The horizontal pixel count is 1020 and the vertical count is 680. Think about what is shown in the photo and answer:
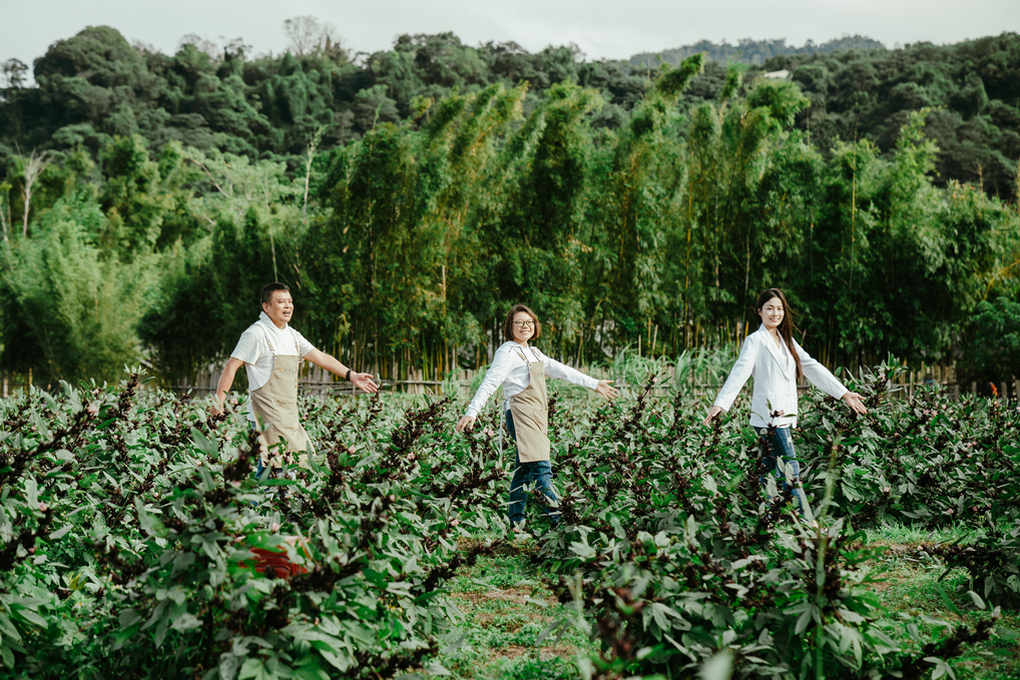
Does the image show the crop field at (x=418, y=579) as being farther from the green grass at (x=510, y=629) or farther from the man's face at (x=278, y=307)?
the man's face at (x=278, y=307)

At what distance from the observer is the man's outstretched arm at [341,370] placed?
295 cm

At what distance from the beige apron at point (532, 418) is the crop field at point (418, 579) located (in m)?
0.32

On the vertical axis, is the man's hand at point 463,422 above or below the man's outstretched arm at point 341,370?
below

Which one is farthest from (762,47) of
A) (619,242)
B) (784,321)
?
(784,321)

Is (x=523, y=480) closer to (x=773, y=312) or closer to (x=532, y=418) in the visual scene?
(x=532, y=418)

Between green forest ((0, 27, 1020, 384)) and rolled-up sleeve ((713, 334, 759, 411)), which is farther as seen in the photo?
green forest ((0, 27, 1020, 384))

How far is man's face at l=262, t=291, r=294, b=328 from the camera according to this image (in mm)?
3105

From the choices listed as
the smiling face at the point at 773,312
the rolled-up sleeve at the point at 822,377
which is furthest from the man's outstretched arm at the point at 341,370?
the rolled-up sleeve at the point at 822,377

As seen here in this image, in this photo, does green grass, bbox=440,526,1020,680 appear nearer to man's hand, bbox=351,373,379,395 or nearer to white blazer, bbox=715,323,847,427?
white blazer, bbox=715,323,847,427

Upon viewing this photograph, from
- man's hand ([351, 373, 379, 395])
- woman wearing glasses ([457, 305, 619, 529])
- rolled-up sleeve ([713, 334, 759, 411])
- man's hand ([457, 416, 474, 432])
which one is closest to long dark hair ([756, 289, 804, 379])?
rolled-up sleeve ([713, 334, 759, 411])

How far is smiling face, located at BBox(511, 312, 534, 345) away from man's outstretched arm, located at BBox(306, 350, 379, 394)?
0.69m

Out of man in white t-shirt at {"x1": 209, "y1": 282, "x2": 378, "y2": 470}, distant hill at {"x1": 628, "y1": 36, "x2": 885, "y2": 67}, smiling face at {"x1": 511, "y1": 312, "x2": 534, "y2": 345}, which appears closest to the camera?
man in white t-shirt at {"x1": 209, "y1": 282, "x2": 378, "y2": 470}

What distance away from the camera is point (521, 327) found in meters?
3.22

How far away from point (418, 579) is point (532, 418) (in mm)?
1371
